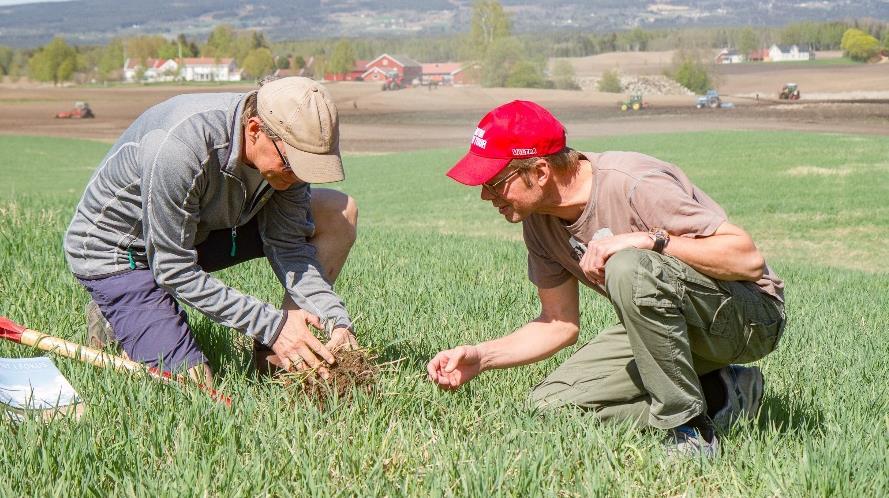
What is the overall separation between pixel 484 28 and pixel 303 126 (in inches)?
4778

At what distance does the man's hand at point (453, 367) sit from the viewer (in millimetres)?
3420

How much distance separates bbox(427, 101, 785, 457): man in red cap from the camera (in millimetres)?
3104

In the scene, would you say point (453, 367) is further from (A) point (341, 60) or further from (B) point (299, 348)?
(A) point (341, 60)

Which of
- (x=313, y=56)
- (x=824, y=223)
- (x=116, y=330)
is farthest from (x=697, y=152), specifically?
(x=313, y=56)

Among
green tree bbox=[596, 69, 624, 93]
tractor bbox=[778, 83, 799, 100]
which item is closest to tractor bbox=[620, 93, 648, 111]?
tractor bbox=[778, 83, 799, 100]

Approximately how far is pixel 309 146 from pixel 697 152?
2667 centimetres

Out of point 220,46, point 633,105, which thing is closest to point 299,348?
point 633,105

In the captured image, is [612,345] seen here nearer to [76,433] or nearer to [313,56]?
[76,433]

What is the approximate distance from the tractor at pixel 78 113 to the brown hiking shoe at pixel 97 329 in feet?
225

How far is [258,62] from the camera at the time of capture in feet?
425

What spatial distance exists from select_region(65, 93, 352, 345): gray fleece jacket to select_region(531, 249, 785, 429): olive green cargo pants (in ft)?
3.39

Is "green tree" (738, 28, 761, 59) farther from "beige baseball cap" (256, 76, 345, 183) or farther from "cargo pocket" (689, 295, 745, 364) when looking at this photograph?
"beige baseball cap" (256, 76, 345, 183)

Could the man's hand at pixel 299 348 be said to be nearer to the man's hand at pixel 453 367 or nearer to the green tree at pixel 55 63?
the man's hand at pixel 453 367

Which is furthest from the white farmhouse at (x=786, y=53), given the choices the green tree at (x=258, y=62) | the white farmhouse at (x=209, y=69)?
the white farmhouse at (x=209, y=69)
